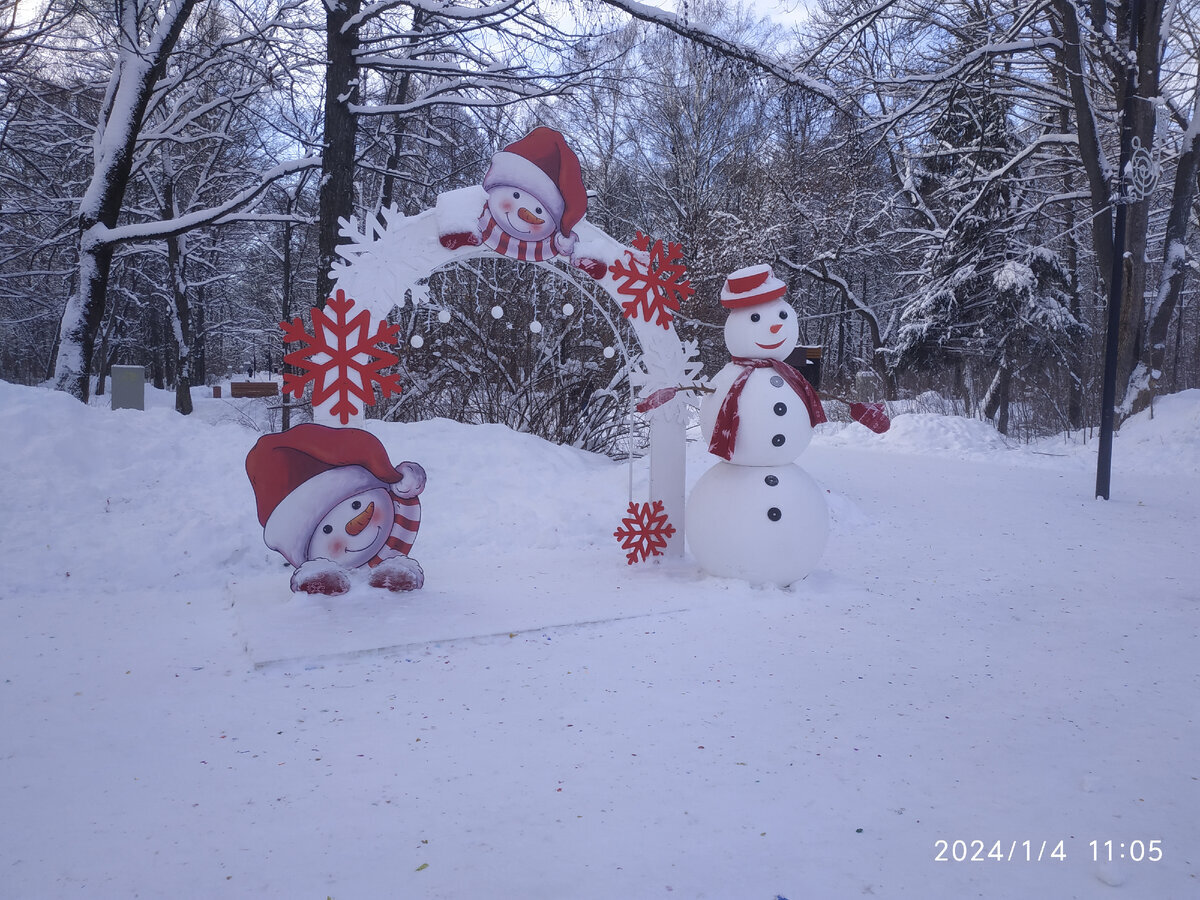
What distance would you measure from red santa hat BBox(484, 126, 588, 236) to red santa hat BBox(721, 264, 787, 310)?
45.4 inches

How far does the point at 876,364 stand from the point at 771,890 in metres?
22.0

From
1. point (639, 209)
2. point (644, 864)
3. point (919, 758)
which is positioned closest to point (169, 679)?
point (644, 864)

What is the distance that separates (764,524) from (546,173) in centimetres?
264

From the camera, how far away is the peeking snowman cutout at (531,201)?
523cm

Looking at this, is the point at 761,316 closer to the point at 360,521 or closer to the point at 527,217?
the point at 527,217

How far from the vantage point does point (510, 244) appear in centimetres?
535

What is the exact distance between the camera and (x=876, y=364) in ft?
74.7

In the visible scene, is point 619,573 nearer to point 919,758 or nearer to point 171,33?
point 919,758

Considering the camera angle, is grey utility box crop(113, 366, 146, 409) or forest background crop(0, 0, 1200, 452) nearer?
forest background crop(0, 0, 1200, 452)

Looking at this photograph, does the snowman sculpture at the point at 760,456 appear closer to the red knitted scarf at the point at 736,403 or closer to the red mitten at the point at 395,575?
the red knitted scarf at the point at 736,403

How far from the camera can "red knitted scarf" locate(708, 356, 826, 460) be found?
520 cm

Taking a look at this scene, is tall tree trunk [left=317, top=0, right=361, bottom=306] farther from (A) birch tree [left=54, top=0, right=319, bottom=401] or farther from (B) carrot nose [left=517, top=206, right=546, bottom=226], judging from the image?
(B) carrot nose [left=517, top=206, right=546, bottom=226]
